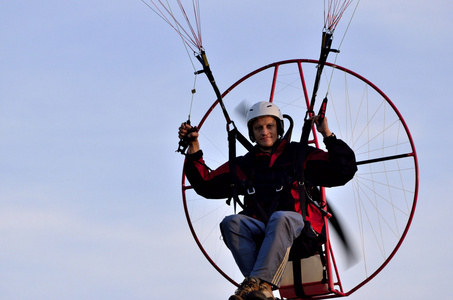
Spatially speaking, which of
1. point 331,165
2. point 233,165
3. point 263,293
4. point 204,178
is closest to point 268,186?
point 233,165

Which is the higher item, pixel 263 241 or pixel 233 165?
pixel 233 165

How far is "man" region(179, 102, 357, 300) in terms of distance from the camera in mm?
6957

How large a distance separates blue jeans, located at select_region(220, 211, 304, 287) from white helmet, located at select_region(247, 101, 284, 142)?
3.60 feet

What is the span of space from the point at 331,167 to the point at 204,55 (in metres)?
1.74

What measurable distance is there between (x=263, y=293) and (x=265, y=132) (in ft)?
5.65

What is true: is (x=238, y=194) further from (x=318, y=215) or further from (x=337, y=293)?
(x=337, y=293)

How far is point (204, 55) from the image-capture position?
8.22 metres

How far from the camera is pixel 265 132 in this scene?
7848mm

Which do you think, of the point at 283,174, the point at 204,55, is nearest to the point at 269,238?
the point at 283,174

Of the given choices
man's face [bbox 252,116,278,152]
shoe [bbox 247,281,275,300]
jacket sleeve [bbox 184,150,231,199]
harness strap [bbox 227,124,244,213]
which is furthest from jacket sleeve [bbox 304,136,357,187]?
shoe [bbox 247,281,275,300]

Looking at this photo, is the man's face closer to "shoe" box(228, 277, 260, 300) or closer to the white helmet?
the white helmet

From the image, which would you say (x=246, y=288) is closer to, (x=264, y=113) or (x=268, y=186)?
(x=268, y=186)

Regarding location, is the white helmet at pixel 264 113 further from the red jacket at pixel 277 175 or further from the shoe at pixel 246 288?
the shoe at pixel 246 288

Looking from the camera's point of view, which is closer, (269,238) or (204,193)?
(269,238)
